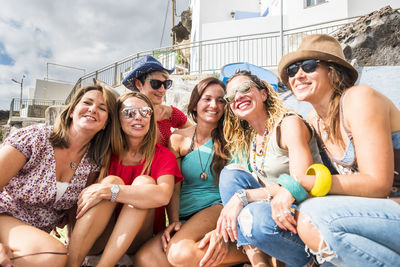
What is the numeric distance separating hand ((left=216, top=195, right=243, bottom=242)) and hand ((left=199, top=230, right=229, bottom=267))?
16 cm

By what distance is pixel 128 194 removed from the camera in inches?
86.4

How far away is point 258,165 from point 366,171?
937mm

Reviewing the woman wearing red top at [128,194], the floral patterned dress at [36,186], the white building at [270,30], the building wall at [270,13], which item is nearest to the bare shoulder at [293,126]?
the woman wearing red top at [128,194]

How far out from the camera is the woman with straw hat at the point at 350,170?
4.51ft

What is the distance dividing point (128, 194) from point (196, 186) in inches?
32.6

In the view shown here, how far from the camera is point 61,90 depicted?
2905 cm

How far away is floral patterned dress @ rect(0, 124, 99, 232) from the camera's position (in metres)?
2.14

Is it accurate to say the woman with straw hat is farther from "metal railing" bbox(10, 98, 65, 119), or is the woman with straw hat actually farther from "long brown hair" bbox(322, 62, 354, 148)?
"metal railing" bbox(10, 98, 65, 119)

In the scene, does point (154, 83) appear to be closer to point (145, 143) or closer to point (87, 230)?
point (145, 143)

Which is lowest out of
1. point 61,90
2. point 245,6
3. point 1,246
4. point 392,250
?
point 1,246

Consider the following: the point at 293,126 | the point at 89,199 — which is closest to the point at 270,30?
the point at 293,126

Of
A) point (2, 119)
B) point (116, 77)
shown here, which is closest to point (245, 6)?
point (116, 77)

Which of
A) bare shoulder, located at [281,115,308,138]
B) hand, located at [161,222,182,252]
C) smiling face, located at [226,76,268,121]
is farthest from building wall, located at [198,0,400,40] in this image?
hand, located at [161,222,182,252]

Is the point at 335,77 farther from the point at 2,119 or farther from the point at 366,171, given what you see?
the point at 2,119
